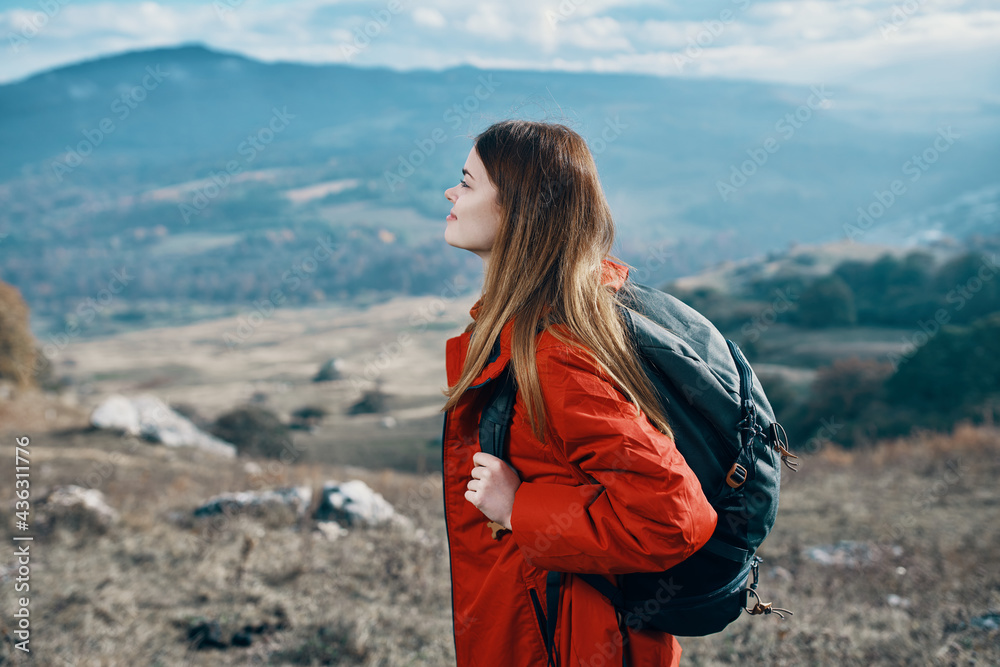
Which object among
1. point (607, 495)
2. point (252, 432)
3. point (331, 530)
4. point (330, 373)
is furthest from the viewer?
point (330, 373)

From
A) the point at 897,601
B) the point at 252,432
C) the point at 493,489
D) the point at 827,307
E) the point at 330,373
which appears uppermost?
the point at 493,489

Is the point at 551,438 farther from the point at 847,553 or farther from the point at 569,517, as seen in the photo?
the point at 847,553

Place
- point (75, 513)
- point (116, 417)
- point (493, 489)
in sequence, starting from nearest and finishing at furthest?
point (493, 489) < point (75, 513) < point (116, 417)

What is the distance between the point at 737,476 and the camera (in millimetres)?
1485

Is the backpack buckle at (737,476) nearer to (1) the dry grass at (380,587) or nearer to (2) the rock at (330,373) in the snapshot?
(1) the dry grass at (380,587)

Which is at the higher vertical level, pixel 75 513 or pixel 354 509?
pixel 75 513

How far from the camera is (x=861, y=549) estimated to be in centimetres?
577

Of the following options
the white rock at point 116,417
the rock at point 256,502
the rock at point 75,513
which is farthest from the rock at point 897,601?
the white rock at point 116,417

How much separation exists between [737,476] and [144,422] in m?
16.6

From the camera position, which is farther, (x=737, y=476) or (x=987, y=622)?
(x=987, y=622)

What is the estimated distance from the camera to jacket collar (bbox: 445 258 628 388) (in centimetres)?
154

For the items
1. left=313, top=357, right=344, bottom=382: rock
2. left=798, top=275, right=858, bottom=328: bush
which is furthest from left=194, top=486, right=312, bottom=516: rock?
left=313, top=357, right=344, bottom=382: rock

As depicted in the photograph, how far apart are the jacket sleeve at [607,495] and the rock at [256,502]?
17.4 ft

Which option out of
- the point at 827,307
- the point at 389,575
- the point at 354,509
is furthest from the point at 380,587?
the point at 827,307
